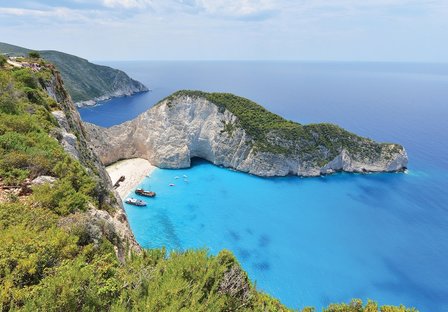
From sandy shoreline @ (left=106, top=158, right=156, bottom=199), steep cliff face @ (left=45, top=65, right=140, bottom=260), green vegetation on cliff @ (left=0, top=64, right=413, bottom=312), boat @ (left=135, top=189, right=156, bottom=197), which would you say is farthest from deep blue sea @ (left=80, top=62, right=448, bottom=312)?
green vegetation on cliff @ (left=0, top=64, right=413, bottom=312)

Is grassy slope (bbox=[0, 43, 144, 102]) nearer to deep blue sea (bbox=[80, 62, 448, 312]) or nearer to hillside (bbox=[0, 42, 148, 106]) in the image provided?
hillside (bbox=[0, 42, 148, 106])

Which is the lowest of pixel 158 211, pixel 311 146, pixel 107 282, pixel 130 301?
pixel 158 211

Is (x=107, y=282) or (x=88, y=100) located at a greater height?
(x=107, y=282)

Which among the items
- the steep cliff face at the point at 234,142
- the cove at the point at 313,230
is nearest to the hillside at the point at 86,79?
the steep cliff face at the point at 234,142

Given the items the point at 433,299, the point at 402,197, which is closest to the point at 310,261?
the point at 433,299

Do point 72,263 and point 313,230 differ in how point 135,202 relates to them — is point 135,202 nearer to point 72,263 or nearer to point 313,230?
point 313,230

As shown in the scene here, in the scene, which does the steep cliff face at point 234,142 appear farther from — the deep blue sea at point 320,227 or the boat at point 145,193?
the boat at point 145,193

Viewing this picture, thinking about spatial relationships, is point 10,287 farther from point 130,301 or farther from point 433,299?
point 433,299

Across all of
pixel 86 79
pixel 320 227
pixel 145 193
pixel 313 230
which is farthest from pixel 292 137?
pixel 86 79
